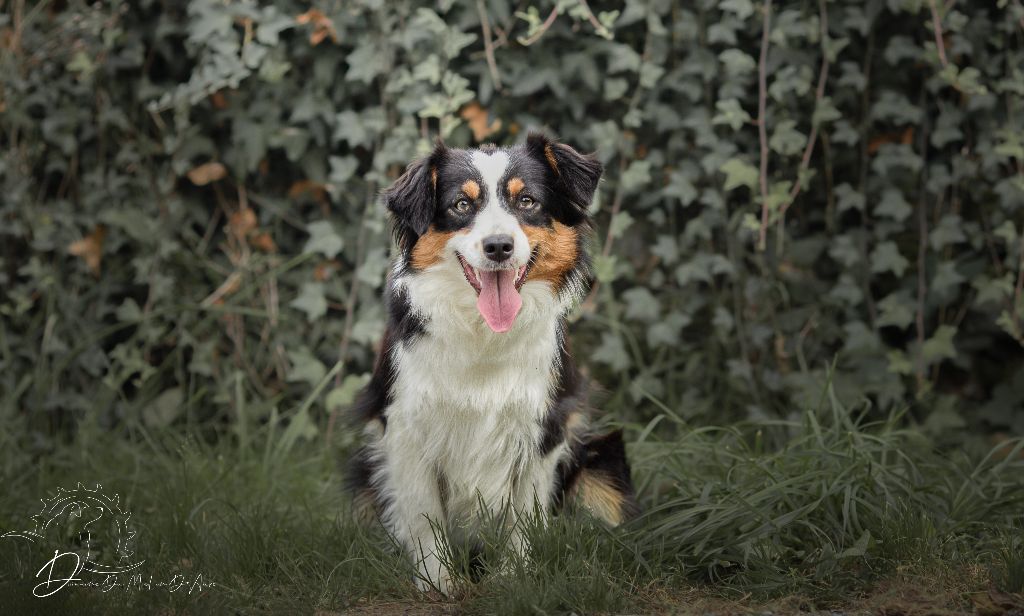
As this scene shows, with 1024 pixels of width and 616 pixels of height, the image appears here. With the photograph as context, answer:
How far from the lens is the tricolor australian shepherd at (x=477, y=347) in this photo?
11.1 feet

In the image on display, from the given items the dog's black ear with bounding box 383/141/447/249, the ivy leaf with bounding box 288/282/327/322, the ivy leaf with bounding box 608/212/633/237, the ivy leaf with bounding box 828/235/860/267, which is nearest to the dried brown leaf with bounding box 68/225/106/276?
the ivy leaf with bounding box 288/282/327/322

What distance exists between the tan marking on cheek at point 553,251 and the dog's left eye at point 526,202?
0.07m

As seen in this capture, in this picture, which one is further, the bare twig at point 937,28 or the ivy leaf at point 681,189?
the ivy leaf at point 681,189

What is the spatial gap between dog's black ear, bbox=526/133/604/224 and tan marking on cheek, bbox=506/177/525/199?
0.57 feet

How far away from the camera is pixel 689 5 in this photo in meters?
5.05

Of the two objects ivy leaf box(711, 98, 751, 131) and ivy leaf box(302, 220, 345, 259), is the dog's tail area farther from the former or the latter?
ivy leaf box(302, 220, 345, 259)

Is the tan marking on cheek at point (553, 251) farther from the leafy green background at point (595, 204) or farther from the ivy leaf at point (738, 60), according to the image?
the ivy leaf at point (738, 60)

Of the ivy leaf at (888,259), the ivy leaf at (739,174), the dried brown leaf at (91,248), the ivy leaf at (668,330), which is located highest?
→ the ivy leaf at (739,174)

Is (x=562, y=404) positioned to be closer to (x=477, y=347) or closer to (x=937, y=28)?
(x=477, y=347)

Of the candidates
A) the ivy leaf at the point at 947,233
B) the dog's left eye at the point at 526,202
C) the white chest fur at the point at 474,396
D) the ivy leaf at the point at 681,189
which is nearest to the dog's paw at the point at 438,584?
the white chest fur at the point at 474,396

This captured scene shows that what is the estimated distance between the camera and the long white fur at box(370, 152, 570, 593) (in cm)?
341

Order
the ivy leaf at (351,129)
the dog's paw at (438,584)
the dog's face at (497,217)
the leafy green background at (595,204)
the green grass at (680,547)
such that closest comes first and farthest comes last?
the green grass at (680,547) → the dog's paw at (438,584) → the dog's face at (497,217) → the leafy green background at (595,204) → the ivy leaf at (351,129)

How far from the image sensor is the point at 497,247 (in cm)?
322

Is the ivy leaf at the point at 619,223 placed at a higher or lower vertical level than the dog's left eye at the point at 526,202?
lower
